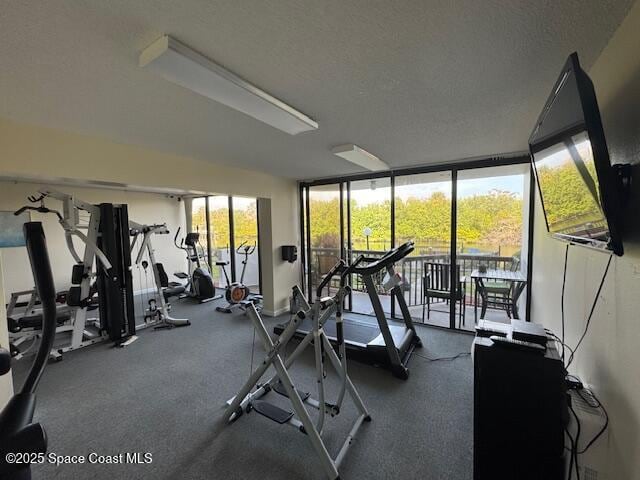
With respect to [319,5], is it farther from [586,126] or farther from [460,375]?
[460,375]

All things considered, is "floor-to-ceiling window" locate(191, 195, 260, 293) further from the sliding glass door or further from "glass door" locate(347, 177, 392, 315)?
"glass door" locate(347, 177, 392, 315)

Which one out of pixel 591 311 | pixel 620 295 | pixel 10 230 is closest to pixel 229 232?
pixel 10 230

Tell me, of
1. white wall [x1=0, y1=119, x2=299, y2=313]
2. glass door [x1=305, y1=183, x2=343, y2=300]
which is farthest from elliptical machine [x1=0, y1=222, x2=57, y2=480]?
glass door [x1=305, y1=183, x2=343, y2=300]

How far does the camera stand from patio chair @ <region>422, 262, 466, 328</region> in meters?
3.91

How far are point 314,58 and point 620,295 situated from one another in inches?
70.1

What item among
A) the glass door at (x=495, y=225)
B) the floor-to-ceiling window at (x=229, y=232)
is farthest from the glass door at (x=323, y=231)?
the glass door at (x=495, y=225)

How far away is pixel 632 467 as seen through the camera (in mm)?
1061

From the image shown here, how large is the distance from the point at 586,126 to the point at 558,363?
3.66 ft

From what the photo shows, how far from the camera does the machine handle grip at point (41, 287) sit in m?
0.91

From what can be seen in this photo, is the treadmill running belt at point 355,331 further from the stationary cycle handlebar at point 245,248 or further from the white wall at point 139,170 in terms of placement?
the stationary cycle handlebar at point 245,248

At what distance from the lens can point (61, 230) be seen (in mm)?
5078

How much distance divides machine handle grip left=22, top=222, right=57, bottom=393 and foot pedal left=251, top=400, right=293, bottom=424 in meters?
1.44

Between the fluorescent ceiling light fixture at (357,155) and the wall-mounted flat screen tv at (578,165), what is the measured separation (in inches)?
61.9

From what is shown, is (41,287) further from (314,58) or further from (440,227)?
(440,227)
